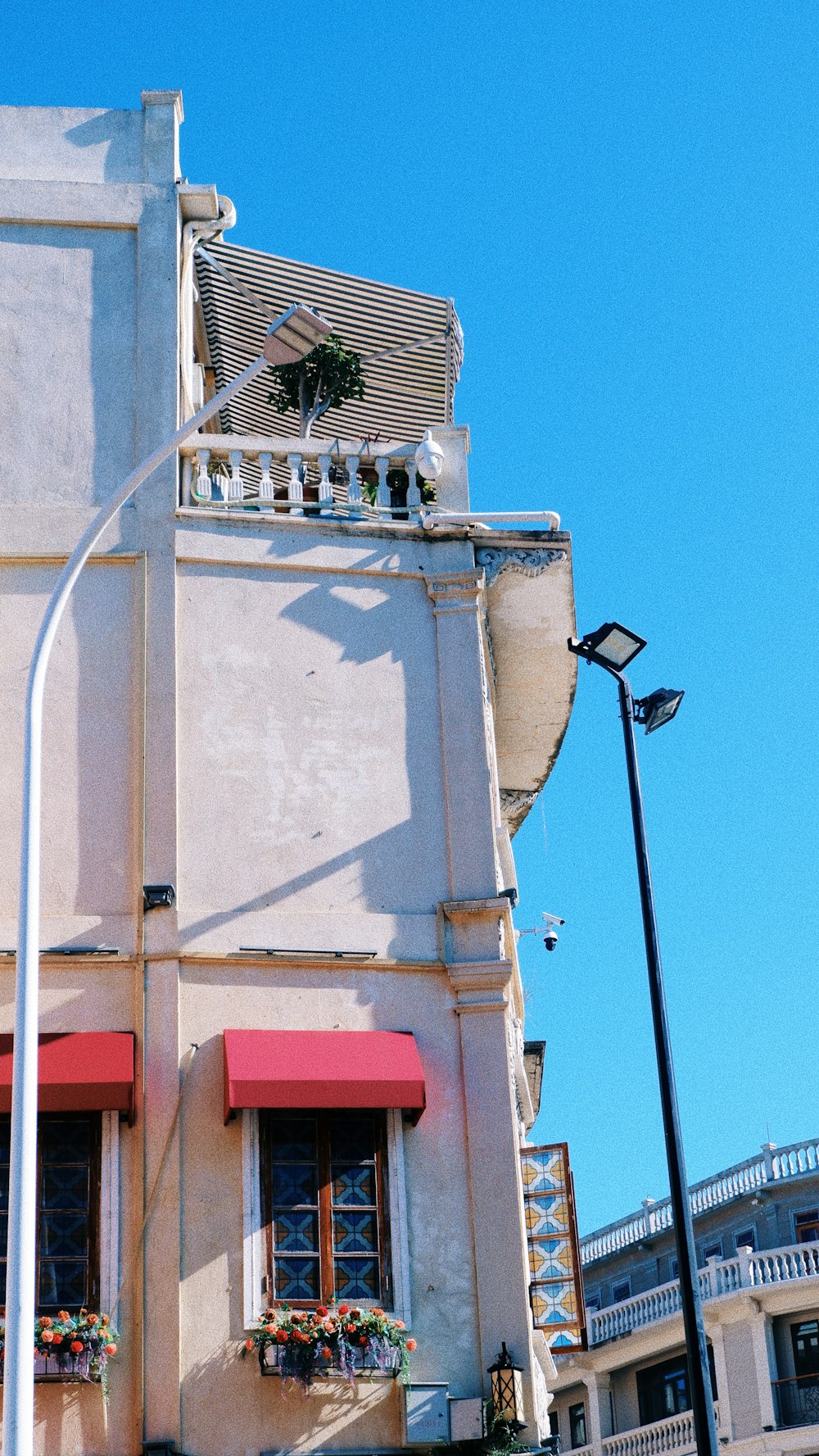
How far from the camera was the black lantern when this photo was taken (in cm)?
1527

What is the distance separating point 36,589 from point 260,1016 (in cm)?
482

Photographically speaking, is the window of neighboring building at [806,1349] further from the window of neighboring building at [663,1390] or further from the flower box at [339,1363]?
the flower box at [339,1363]

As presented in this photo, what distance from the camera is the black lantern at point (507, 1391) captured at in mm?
15273

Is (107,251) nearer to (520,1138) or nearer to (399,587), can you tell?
(399,587)

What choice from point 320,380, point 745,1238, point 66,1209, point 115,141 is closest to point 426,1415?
point 66,1209

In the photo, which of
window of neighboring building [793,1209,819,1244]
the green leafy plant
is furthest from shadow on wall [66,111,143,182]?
window of neighboring building [793,1209,819,1244]

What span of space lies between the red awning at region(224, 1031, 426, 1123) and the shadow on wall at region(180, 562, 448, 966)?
133 cm

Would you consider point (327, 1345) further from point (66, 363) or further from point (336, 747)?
point (66, 363)

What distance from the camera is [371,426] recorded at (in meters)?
25.8

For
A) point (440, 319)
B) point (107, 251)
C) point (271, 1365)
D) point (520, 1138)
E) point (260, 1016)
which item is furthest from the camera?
point (440, 319)

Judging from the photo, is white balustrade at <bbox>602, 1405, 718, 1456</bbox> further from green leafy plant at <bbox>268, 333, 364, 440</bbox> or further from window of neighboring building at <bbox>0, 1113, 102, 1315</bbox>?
window of neighboring building at <bbox>0, 1113, 102, 1315</bbox>

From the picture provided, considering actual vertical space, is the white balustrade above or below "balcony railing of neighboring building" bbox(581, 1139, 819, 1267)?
below

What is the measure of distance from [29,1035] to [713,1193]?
42.7 m

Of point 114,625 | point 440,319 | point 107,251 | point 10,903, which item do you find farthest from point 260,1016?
point 440,319
